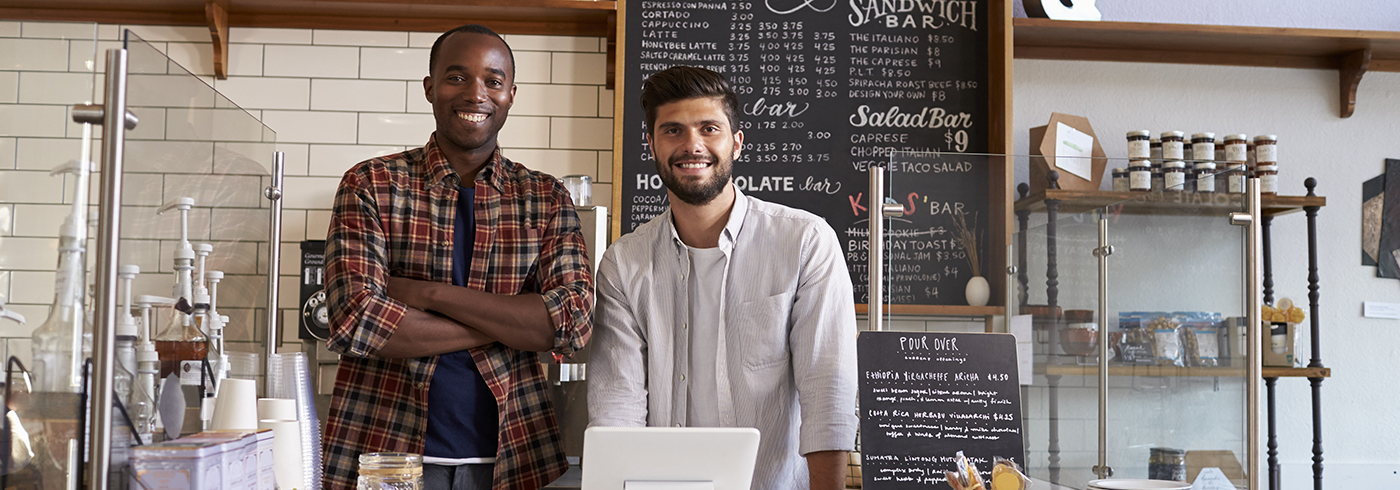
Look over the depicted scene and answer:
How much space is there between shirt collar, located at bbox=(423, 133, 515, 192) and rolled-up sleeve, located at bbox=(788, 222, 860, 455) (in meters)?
0.54

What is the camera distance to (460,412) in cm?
163

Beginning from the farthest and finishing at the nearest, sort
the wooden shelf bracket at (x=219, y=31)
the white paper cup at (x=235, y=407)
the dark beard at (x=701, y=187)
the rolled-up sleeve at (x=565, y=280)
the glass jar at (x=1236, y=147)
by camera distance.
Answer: the glass jar at (x=1236, y=147)
the wooden shelf bracket at (x=219, y=31)
the dark beard at (x=701, y=187)
the rolled-up sleeve at (x=565, y=280)
the white paper cup at (x=235, y=407)

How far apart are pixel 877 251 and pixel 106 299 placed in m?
1.26

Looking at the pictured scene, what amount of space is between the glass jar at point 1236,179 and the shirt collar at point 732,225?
99 centimetres

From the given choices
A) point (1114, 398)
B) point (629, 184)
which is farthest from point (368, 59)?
point (1114, 398)

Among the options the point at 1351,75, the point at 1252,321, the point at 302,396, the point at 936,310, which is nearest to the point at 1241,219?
the point at 1252,321

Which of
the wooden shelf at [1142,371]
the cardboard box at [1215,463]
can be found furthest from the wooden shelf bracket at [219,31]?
the cardboard box at [1215,463]

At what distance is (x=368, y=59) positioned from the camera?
347 centimetres

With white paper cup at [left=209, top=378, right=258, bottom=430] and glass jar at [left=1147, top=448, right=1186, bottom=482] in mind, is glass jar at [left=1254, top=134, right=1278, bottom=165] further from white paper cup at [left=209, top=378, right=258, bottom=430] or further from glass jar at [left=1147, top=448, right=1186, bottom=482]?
white paper cup at [left=209, top=378, right=258, bottom=430]

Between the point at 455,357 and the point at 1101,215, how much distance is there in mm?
1274

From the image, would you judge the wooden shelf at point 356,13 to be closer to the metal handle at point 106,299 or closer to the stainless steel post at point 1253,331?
the stainless steel post at point 1253,331

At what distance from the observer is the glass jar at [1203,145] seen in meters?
3.37

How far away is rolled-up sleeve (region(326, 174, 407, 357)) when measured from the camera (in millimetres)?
1567

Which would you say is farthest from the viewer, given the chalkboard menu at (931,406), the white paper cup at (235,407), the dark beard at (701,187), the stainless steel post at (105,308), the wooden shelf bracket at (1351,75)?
the wooden shelf bracket at (1351,75)
